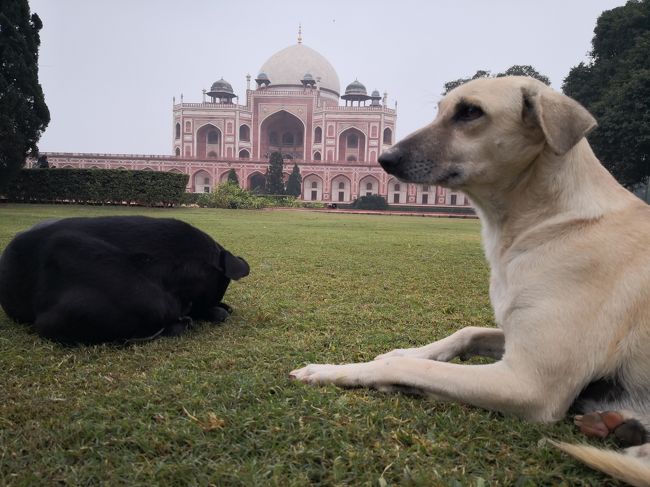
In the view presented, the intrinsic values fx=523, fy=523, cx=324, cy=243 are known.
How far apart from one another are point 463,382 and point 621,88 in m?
19.8

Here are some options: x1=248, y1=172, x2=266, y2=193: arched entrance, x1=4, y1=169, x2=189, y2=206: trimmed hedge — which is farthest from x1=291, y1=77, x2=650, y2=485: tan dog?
x1=248, y1=172, x2=266, y2=193: arched entrance

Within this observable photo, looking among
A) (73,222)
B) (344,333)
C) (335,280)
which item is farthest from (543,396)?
(335,280)

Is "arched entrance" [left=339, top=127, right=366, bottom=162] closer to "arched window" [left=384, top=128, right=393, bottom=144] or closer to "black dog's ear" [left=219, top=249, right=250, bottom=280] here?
"arched window" [left=384, top=128, right=393, bottom=144]

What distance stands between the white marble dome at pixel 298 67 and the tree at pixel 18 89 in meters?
38.6

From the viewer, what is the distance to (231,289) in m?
3.85

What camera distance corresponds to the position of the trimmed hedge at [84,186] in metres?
21.1

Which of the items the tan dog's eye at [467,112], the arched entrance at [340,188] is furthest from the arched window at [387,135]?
the tan dog's eye at [467,112]

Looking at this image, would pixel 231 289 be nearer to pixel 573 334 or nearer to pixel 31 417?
pixel 31 417

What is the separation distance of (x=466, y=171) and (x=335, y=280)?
254cm

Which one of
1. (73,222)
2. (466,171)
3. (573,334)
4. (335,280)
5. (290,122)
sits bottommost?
(335,280)

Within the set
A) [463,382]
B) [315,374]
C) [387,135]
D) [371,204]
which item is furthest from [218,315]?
[387,135]

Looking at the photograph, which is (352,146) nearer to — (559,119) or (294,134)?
(294,134)

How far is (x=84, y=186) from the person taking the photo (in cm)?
2119

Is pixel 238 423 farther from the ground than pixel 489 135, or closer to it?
closer to it
